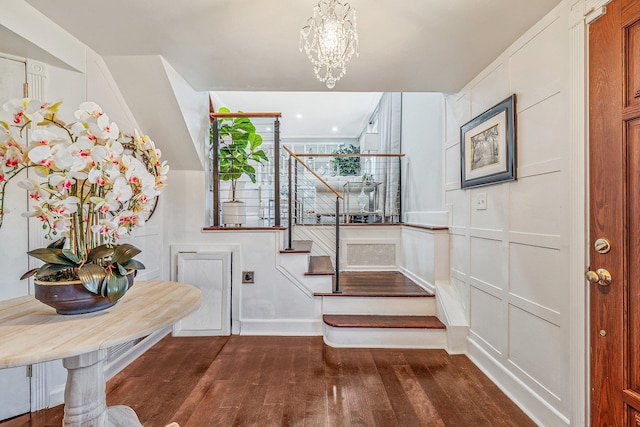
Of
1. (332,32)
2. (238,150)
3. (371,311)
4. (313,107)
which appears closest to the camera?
(332,32)

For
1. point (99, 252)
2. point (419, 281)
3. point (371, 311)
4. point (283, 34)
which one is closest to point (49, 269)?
point (99, 252)

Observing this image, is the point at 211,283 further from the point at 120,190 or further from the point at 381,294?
the point at 120,190

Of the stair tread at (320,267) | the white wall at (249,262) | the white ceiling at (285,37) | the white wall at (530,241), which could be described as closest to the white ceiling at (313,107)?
the white wall at (249,262)

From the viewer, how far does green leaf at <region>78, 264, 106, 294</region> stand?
3.14ft

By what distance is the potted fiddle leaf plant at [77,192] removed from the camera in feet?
3.01

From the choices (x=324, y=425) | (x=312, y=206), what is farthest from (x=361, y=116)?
(x=324, y=425)

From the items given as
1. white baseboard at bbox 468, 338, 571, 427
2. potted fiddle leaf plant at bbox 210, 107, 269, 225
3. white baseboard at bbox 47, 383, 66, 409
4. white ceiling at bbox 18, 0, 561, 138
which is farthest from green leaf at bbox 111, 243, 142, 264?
white baseboard at bbox 468, 338, 571, 427

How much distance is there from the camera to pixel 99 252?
103 cm

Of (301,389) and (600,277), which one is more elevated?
(600,277)

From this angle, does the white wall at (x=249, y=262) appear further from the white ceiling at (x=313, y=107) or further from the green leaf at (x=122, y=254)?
the white ceiling at (x=313, y=107)

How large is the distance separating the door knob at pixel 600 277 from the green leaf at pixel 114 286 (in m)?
1.94

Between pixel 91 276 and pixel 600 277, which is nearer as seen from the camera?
pixel 91 276

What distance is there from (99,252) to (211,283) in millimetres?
1836

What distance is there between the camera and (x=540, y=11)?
1568 mm
